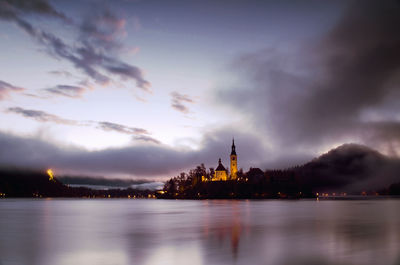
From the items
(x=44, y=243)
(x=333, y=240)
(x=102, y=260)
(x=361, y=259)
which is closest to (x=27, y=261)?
(x=102, y=260)

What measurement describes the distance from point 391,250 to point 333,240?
497cm

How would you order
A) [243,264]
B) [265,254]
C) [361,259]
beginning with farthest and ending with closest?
[265,254]
[361,259]
[243,264]

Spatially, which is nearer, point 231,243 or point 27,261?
point 27,261

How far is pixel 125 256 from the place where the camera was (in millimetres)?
19141

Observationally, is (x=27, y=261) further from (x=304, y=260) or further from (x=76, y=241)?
(x=304, y=260)

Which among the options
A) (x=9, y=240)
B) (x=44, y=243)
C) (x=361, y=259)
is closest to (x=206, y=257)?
(x=361, y=259)

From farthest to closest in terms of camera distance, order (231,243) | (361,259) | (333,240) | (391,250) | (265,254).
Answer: (333,240)
(231,243)
(391,250)
(265,254)
(361,259)

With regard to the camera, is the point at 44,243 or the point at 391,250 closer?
the point at 391,250

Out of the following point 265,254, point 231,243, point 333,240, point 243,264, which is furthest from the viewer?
point 333,240

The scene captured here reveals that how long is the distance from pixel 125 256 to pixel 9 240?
12381 mm

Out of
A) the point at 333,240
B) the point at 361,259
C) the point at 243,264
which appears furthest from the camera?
the point at 333,240

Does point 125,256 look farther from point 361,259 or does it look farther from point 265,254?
point 361,259

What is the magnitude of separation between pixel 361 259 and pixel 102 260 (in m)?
12.9

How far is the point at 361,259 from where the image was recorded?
59.7ft
